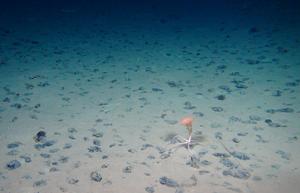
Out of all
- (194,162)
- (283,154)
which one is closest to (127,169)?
(194,162)

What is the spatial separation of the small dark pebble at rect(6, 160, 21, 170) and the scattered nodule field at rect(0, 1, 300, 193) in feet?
0.04

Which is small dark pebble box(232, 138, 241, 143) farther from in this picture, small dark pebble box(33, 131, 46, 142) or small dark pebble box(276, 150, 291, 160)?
small dark pebble box(33, 131, 46, 142)

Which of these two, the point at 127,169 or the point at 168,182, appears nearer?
the point at 168,182

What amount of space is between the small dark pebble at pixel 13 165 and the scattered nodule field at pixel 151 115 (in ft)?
0.04

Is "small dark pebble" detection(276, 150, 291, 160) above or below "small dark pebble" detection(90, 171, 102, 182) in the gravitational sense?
above

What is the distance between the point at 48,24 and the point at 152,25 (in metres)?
4.13

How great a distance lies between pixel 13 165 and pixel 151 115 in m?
2.23

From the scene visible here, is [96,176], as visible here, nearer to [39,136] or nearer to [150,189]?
[150,189]

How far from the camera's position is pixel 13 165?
3.80 meters

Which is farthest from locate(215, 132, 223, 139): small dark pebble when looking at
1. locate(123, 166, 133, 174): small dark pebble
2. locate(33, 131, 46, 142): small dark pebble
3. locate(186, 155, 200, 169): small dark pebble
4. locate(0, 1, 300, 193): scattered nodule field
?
locate(33, 131, 46, 142): small dark pebble

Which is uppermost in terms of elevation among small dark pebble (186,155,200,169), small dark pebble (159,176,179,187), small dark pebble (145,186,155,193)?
small dark pebble (186,155,200,169)

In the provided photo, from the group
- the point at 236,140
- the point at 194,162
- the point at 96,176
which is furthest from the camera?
the point at 236,140

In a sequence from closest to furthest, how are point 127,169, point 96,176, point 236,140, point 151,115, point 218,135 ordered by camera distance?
point 96,176 → point 127,169 → point 236,140 → point 218,135 → point 151,115

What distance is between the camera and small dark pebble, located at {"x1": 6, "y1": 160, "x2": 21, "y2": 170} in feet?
12.4
